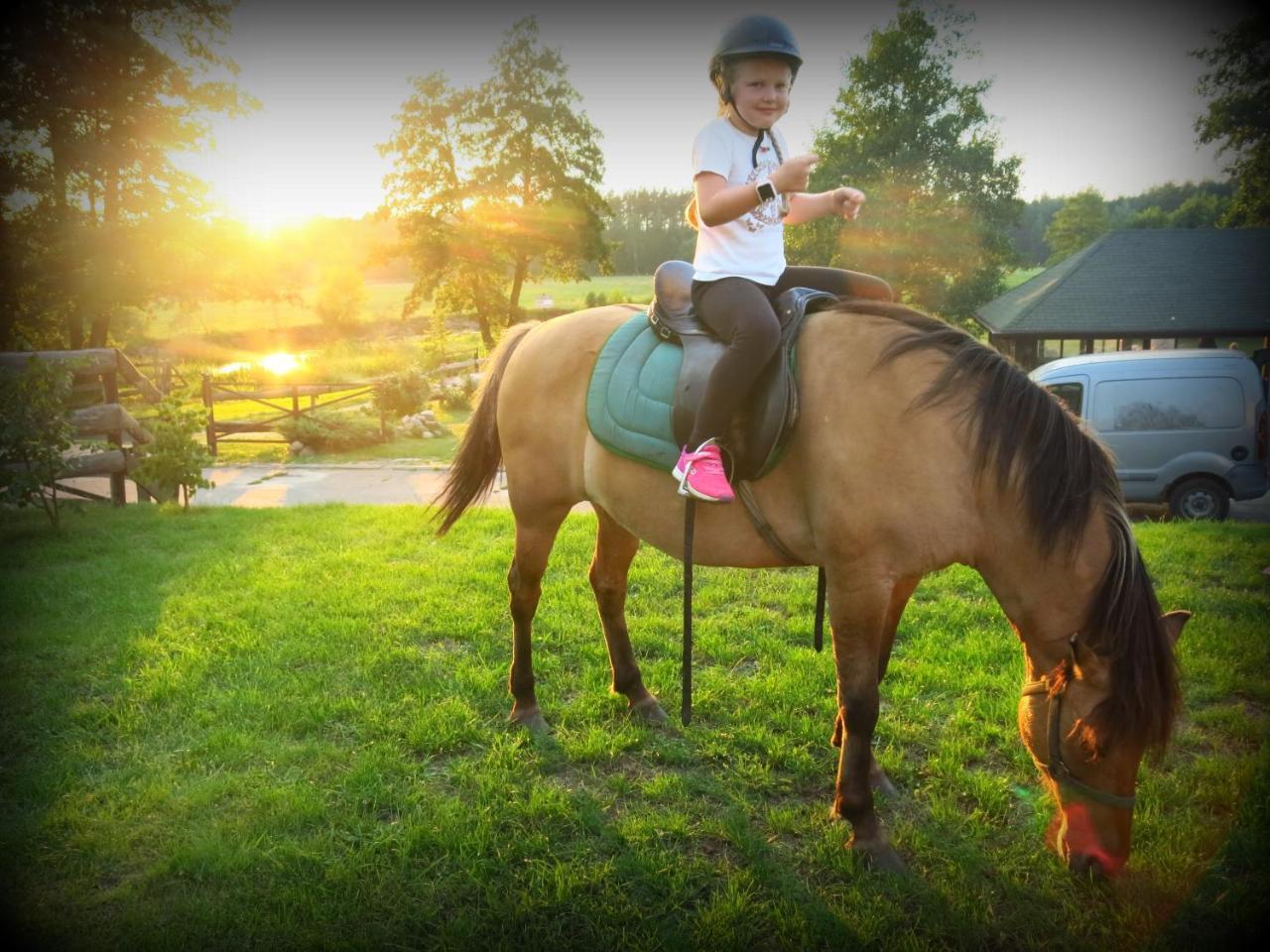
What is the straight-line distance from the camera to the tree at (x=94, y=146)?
34.9ft

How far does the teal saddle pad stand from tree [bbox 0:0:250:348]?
27.4ft

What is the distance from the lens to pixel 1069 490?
2.49 metres

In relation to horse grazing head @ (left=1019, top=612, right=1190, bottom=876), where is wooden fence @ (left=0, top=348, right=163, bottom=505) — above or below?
above

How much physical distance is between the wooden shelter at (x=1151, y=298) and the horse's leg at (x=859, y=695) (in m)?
23.6

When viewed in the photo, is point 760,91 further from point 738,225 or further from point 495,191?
point 495,191

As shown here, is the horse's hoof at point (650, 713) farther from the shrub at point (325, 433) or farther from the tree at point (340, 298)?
the tree at point (340, 298)

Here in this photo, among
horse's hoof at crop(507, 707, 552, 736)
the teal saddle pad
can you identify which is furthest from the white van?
horse's hoof at crop(507, 707, 552, 736)

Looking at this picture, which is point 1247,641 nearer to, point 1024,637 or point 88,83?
point 1024,637

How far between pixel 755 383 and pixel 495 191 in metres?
28.9

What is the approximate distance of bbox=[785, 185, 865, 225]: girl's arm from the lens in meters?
2.74

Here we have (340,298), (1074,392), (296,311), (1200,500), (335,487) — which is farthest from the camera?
(296,311)

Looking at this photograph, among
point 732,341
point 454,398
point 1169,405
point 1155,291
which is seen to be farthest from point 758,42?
point 1155,291

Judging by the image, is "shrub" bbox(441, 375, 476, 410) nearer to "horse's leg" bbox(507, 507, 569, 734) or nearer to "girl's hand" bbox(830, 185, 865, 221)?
"horse's leg" bbox(507, 507, 569, 734)

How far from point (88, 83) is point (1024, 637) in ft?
53.5
